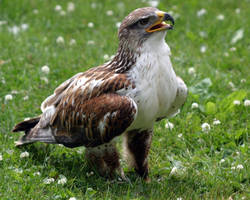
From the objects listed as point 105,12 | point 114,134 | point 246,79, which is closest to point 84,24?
point 105,12

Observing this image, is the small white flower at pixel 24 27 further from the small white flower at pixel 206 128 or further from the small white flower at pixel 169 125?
the small white flower at pixel 206 128

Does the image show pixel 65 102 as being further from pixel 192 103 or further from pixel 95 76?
pixel 192 103

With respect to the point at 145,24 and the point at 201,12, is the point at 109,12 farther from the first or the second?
the point at 145,24

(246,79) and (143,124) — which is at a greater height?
(143,124)

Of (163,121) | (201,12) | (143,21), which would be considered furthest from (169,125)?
(201,12)

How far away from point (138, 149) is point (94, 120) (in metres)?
0.82

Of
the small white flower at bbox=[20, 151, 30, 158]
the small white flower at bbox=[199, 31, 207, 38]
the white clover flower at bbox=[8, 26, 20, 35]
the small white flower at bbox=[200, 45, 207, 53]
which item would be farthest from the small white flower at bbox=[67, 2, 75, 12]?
the small white flower at bbox=[20, 151, 30, 158]

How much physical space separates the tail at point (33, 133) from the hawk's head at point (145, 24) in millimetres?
1506

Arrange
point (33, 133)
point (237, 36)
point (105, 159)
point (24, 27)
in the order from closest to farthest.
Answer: point (105, 159) < point (33, 133) < point (237, 36) < point (24, 27)

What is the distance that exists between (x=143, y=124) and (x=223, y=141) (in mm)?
1528

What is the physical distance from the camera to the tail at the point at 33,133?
585 centimetres

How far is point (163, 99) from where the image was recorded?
5.27 metres

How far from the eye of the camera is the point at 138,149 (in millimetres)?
5891

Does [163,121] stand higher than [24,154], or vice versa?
[24,154]
